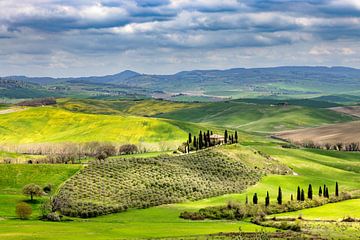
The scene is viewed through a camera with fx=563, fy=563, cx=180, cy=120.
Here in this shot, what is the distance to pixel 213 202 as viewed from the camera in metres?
141

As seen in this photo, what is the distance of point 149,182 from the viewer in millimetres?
153125

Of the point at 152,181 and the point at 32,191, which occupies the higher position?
the point at 152,181

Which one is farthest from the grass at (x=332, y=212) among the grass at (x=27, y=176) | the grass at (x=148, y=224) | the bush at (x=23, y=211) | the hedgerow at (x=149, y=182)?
the grass at (x=27, y=176)

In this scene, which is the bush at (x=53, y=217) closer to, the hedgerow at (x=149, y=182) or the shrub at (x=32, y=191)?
the hedgerow at (x=149, y=182)

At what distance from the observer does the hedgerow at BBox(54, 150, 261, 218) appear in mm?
137750

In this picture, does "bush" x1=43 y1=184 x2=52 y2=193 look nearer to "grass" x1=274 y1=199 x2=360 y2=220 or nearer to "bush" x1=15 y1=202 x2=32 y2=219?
"bush" x1=15 y1=202 x2=32 y2=219

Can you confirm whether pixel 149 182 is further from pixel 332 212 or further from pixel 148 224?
pixel 332 212

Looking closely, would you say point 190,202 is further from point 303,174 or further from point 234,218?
point 303,174

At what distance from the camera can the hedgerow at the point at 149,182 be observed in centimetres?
13775

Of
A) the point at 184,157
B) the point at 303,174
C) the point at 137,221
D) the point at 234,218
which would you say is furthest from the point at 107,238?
the point at 303,174

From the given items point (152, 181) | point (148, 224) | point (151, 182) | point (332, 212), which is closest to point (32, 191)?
point (151, 182)

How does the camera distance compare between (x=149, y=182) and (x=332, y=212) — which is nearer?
(x=332, y=212)

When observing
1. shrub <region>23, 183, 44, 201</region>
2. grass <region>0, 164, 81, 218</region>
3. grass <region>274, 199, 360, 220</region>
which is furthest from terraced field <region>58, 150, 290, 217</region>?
grass <region>274, 199, 360, 220</region>

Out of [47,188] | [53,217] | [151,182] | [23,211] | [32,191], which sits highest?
[151,182]
